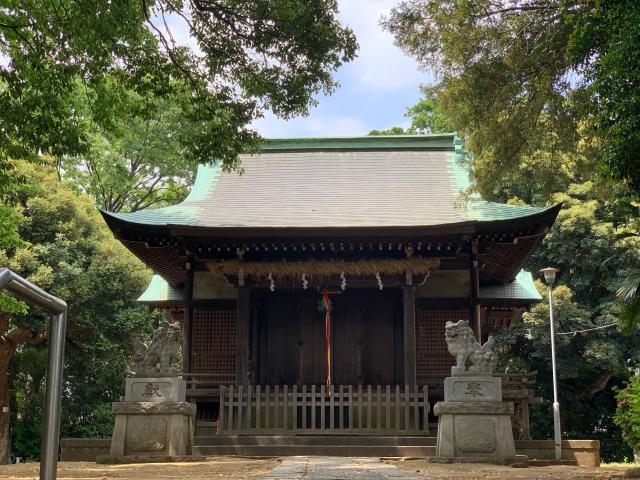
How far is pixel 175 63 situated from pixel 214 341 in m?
7.47

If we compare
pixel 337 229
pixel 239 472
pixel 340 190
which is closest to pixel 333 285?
pixel 337 229

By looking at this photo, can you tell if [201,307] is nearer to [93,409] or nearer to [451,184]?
[451,184]

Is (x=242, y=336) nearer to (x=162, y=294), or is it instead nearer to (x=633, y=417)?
(x=162, y=294)

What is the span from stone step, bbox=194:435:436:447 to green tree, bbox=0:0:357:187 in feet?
16.2

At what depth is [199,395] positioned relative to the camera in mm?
15742

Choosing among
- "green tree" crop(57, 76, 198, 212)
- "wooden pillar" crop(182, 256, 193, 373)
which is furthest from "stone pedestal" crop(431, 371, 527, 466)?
"green tree" crop(57, 76, 198, 212)

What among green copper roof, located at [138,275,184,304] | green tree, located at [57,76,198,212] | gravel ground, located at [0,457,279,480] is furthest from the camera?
green tree, located at [57,76,198,212]

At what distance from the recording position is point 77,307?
2480 centimetres

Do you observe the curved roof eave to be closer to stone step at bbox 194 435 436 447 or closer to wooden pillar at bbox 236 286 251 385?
wooden pillar at bbox 236 286 251 385

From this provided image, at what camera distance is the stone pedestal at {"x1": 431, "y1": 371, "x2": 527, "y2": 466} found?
37.9 feet

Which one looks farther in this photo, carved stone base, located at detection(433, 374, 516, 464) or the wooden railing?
the wooden railing

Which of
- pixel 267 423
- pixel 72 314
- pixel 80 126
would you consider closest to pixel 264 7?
pixel 80 126

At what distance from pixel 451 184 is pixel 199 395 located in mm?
8116

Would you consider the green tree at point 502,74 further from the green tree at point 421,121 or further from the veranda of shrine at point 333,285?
the green tree at point 421,121
